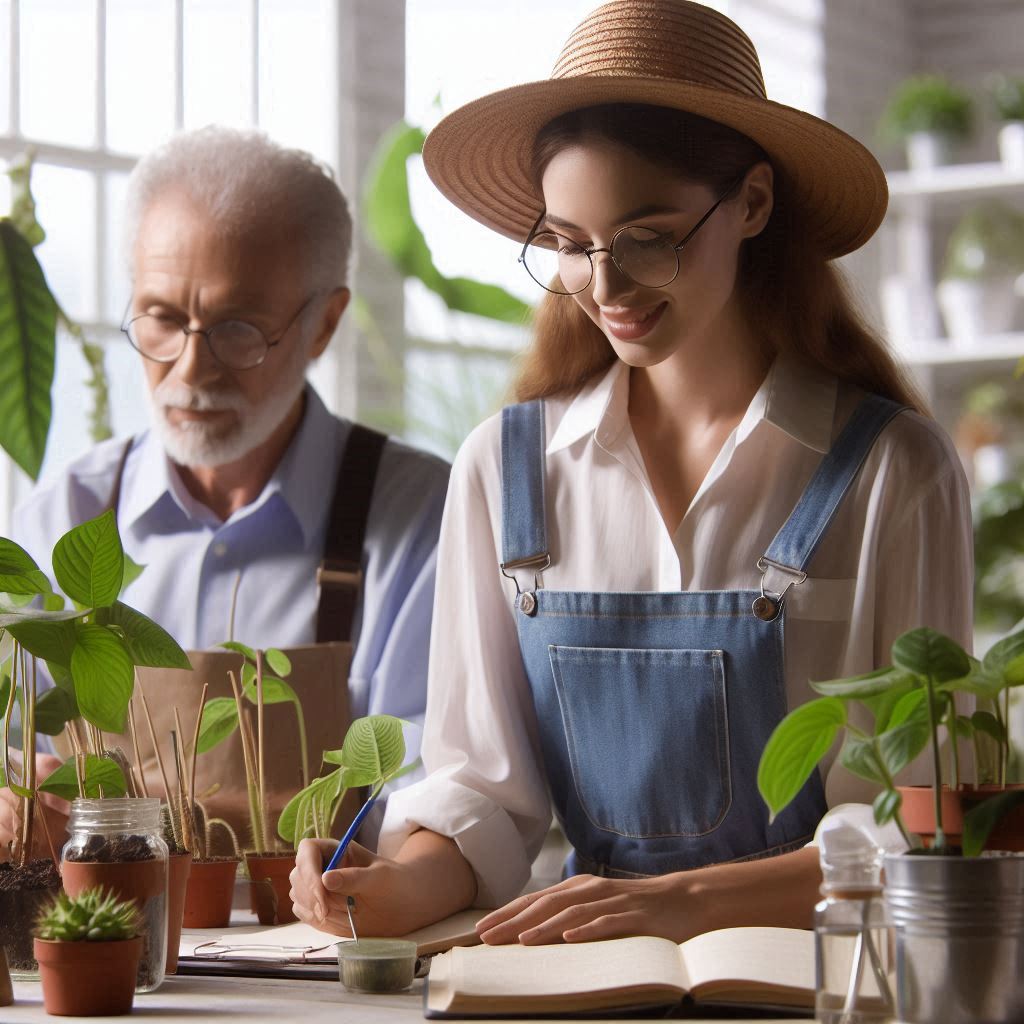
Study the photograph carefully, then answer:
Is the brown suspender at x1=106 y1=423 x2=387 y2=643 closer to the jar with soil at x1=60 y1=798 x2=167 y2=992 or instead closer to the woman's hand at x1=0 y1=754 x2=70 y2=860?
the woman's hand at x1=0 y1=754 x2=70 y2=860

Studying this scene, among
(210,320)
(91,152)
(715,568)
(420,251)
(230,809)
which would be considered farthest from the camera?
(420,251)

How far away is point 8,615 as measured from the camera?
3.58ft

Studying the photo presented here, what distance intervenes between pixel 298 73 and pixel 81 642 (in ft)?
8.60

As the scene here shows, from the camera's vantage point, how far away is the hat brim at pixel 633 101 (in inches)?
54.2

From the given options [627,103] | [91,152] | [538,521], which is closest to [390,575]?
[538,521]

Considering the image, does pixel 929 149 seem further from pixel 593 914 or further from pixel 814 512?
pixel 593 914

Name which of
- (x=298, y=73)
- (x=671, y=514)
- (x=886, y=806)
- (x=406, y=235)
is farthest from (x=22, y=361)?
(x=298, y=73)

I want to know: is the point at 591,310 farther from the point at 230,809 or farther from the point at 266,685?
the point at 230,809

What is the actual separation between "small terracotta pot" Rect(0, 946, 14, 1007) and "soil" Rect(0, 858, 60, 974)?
0.19 feet

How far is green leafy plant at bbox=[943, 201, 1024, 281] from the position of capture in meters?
3.92

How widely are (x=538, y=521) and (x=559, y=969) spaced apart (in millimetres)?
578

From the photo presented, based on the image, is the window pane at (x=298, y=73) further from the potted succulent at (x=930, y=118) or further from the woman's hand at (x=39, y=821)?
the woman's hand at (x=39, y=821)

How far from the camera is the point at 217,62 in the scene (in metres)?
3.30

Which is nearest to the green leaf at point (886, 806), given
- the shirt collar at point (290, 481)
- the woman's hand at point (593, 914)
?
the woman's hand at point (593, 914)
